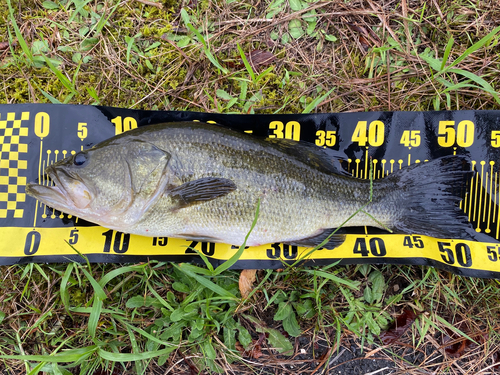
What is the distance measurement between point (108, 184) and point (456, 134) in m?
3.36

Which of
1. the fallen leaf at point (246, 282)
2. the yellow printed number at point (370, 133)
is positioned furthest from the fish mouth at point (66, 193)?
the yellow printed number at point (370, 133)

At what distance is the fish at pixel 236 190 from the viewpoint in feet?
8.39

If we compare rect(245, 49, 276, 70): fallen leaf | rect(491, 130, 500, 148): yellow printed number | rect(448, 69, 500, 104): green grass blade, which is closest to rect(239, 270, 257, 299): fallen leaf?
rect(245, 49, 276, 70): fallen leaf

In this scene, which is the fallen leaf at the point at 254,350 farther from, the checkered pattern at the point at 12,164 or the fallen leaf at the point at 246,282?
the checkered pattern at the point at 12,164

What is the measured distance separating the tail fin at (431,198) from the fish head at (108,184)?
223cm

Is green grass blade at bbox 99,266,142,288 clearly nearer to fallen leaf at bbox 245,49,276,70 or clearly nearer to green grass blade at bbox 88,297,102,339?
green grass blade at bbox 88,297,102,339

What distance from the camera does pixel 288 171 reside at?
109 inches

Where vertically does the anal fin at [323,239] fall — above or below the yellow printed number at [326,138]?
below

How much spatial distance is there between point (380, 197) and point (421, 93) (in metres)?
1.28

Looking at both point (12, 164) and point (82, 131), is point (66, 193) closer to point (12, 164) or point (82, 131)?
point (82, 131)

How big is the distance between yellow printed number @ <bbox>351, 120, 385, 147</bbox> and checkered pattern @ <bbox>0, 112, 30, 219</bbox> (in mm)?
3337

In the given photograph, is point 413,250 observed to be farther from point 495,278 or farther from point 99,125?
point 99,125

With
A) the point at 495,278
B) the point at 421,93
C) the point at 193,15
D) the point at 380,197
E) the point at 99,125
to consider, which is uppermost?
the point at 193,15

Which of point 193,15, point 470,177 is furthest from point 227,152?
point 470,177
